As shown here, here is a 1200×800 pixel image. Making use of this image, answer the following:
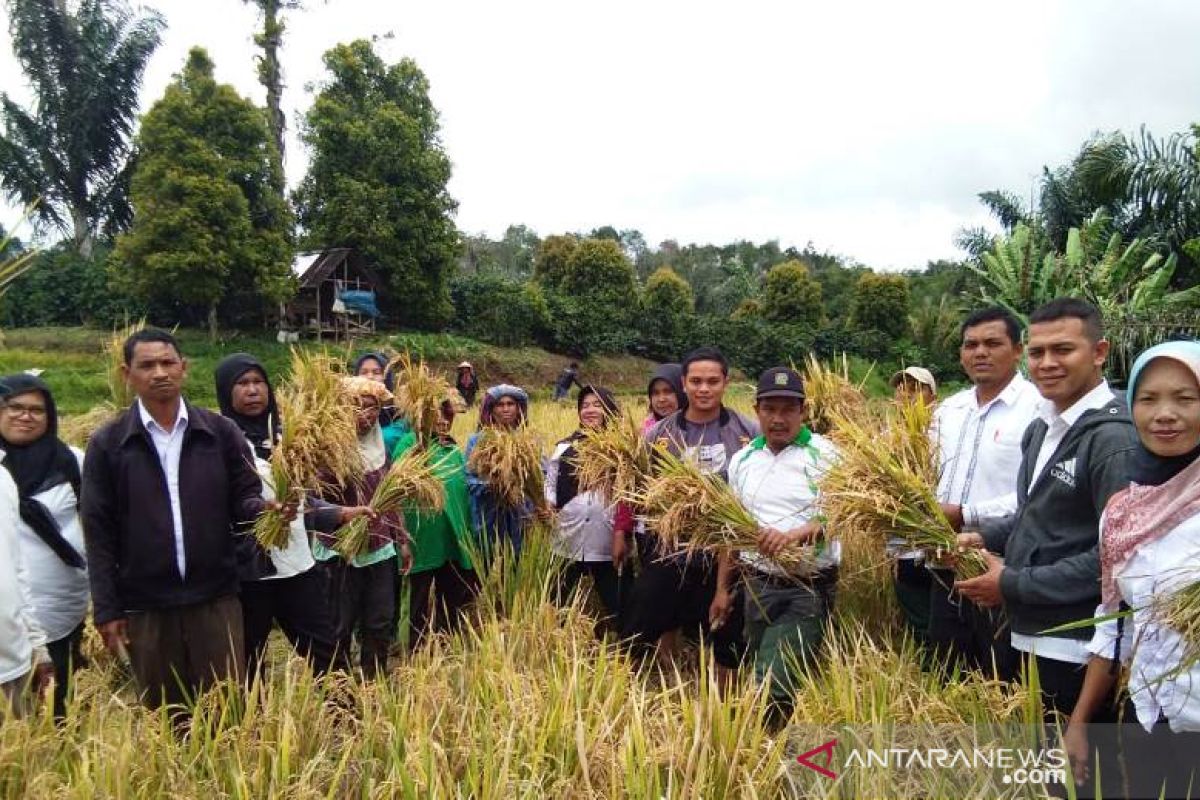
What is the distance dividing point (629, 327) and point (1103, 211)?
48.7 ft

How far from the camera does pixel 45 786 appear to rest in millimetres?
1868

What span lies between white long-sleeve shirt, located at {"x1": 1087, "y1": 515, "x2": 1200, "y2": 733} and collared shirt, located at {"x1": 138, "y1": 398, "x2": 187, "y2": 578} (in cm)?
279

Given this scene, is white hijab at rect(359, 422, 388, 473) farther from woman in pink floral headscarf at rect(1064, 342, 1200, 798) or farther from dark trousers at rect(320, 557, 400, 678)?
woman in pink floral headscarf at rect(1064, 342, 1200, 798)

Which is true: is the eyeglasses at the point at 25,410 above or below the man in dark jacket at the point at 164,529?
above

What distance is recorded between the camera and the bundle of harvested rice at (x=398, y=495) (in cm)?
311

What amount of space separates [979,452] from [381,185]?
844 inches

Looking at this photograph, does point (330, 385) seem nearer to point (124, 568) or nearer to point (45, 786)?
point (124, 568)

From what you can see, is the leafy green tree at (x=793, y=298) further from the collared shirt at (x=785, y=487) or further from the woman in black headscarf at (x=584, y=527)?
the collared shirt at (x=785, y=487)

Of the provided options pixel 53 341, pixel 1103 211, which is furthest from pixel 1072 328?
pixel 53 341

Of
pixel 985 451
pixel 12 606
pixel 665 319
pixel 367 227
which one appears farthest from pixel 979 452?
pixel 665 319

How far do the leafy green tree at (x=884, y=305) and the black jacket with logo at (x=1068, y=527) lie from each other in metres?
27.5

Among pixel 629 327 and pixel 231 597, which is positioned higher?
pixel 629 327

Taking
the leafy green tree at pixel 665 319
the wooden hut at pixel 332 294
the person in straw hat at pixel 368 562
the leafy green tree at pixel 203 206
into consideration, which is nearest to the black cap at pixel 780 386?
the person in straw hat at pixel 368 562

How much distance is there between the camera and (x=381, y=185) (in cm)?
2166
